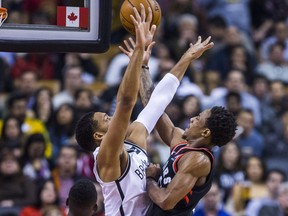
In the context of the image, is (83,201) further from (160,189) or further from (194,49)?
(194,49)

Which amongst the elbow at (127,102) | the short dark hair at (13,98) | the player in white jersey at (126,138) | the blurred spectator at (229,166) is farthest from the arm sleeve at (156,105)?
the short dark hair at (13,98)

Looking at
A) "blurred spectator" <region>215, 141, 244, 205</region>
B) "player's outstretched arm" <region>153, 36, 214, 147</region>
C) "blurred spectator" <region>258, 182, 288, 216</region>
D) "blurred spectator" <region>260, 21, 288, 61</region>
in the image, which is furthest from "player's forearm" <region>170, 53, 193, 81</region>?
"blurred spectator" <region>260, 21, 288, 61</region>

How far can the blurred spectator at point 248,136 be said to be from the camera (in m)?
11.5

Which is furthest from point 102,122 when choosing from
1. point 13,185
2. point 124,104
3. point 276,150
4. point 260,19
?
point 260,19

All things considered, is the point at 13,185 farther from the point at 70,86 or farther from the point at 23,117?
the point at 70,86

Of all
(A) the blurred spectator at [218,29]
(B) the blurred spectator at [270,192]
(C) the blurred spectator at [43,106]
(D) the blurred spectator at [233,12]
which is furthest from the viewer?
(D) the blurred spectator at [233,12]

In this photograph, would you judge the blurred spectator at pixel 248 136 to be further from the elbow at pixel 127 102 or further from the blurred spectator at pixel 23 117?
the elbow at pixel 127 102

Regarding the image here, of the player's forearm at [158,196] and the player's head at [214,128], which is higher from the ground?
the player's head at [214,128]

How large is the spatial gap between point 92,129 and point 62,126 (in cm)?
444

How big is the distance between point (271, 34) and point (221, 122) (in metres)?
7.97

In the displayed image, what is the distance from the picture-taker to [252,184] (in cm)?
1077

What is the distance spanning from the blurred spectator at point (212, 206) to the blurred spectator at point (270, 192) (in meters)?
0.41

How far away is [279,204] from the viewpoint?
10258 millimetres

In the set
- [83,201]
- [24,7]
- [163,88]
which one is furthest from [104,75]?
[83,201]
